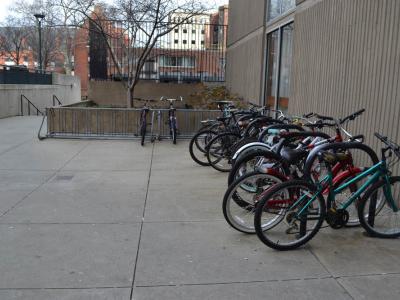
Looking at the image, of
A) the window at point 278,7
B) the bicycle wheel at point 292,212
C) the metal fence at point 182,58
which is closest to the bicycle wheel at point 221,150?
the bicycle wheel at point 292,212

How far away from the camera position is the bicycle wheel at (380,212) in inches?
165

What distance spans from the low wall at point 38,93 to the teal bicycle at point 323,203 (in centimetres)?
1475

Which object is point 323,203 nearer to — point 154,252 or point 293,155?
point 293,155

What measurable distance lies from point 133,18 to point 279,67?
19.6 ft

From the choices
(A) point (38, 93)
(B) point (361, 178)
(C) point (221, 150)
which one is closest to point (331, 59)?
(C) point (221, 150)

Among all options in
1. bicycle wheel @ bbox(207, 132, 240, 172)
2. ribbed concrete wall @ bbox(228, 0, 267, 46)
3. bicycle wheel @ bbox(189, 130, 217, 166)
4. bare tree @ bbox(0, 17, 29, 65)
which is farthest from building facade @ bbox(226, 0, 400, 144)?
bare tree @ bbox(0, 17, 29, 65)

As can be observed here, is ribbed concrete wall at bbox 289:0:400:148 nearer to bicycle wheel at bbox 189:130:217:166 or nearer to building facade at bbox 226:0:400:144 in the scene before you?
building facade at bbox 226:0:400:144

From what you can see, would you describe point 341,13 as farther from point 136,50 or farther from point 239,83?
point 136,50

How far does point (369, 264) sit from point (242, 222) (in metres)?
1.23

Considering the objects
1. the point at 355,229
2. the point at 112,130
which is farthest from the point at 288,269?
the point at 112,130

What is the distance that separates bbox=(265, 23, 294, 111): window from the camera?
9.61 m

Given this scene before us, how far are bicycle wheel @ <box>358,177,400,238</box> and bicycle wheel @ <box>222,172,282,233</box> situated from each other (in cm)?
84

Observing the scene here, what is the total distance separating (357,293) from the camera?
3.29 metres

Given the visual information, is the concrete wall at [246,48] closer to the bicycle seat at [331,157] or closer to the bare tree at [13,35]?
the bicycle seat at [331,157]
